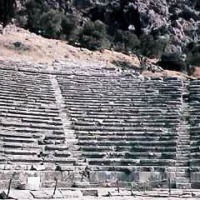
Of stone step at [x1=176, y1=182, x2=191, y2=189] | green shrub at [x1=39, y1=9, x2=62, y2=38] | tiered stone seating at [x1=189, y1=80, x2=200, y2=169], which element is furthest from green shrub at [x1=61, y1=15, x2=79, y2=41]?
stone step at [x1=176, y1=182, x2=191, y2=189]

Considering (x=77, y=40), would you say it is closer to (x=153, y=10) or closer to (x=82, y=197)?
(x=153, y=10)

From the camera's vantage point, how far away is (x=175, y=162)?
531 inches

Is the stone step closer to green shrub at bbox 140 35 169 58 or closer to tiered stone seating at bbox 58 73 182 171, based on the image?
tiered stone seating at bbox 58 73 182 171

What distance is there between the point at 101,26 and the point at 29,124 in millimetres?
21744

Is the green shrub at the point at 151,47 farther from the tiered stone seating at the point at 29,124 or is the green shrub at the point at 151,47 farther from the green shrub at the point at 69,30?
the tiered stone seating at the point at 29,124

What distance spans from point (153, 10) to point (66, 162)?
34.6 m

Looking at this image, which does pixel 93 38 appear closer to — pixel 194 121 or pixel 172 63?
pixel 172 63

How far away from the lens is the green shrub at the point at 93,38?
30.7 m

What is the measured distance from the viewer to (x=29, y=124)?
578 inches

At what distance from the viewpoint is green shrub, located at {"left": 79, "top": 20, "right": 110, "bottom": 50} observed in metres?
30.7

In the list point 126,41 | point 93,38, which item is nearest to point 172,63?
point 93,38

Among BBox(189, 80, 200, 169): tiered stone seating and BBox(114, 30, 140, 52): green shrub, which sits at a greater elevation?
BBox(114, 30, 140, 52): green shrub

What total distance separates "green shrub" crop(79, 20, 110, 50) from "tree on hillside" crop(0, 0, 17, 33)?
3.80 metres

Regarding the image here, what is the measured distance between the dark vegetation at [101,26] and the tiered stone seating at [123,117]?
1099 cm
